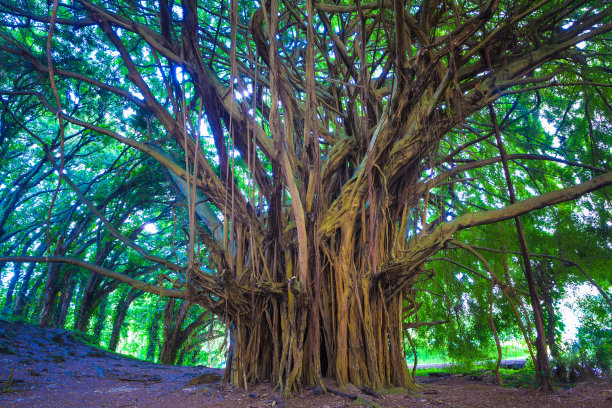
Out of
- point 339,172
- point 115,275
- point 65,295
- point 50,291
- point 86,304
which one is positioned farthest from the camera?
point 65,295

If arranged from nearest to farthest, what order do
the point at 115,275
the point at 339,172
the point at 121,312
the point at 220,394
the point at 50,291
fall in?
the point at 220,394 → the point at 115,275 → the point at 339,172 → the point at 50,291 → the point at 121,312

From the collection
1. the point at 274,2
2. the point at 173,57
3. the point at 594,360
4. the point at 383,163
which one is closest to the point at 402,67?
the point at 383,163

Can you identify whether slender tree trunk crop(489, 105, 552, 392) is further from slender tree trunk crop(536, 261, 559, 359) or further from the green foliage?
slender tree trunk crop(536, 261, 559, 359)

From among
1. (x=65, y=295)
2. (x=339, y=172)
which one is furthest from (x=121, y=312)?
(x=339, y=172)

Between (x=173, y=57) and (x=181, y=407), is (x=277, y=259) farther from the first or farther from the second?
(x=173, y=57)

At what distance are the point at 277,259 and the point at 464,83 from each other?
7.27 ft

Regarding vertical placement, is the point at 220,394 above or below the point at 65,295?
below

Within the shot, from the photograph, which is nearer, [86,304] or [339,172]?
[339,172]

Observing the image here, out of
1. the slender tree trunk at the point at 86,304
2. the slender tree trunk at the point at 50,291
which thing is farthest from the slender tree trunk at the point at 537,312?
the slender tree trunk at the point at 86,304

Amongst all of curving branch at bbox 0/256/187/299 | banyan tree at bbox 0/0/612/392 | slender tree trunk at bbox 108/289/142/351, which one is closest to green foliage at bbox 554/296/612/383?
banyan tree at bbox 0/0/612/392

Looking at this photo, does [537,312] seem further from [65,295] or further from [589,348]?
[65,295]

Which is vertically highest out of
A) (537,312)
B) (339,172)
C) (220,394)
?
(339,172)

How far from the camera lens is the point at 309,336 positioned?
9.50 feet

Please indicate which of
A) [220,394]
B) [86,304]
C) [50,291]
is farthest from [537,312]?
[86,304]
